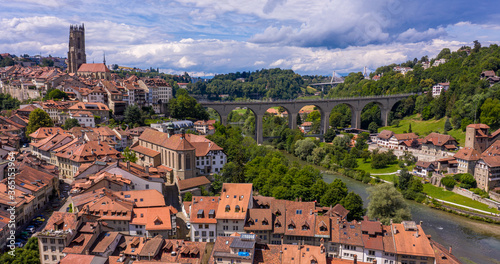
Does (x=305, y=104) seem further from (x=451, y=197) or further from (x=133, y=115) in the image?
(x=451, y=197)

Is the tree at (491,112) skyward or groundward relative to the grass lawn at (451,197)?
skyward

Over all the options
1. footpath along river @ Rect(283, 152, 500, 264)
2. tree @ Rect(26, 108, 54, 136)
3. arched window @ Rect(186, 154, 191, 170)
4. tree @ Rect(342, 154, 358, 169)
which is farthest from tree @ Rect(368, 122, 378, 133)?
tree @ Rect(26, 108, 54, 136)

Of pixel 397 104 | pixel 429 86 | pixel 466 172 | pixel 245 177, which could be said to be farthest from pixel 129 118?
pixel 429 86

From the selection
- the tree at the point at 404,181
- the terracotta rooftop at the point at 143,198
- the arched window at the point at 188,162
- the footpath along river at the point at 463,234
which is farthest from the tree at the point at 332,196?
the tree at the point at 404,181

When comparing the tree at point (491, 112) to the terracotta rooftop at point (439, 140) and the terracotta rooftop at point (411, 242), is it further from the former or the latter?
the terracotta rooftop at point (411, 242)

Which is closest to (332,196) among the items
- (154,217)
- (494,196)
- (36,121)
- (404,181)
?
(154,217)

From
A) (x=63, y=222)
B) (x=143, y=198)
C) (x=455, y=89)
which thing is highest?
(x=455, y=89)

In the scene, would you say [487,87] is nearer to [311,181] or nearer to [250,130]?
[250,130]
